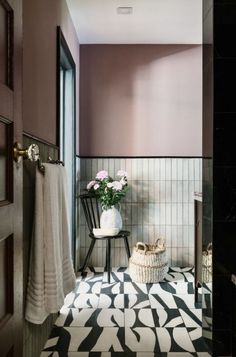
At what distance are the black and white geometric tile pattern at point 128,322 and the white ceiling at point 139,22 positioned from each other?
239 cm

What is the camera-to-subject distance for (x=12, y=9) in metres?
0.99

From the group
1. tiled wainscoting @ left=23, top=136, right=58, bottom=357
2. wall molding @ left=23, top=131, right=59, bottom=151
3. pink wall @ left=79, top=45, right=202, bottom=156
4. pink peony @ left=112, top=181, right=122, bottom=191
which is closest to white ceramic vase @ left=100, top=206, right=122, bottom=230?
pink peony @ left=112, top=181, right=122, bottom=191

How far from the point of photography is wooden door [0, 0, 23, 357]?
3.01 ft

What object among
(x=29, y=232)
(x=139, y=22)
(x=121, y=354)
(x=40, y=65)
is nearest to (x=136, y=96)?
(x=139, y=22)

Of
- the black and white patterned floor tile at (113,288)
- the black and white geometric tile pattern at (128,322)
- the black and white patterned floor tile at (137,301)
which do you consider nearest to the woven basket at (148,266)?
the black and white geometric tile pattern at (128,322)

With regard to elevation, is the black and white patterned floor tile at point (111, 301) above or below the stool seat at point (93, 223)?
below

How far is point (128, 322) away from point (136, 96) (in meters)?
2.37

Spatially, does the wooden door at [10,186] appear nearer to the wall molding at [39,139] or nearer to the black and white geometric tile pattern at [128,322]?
the wall molding at [39,139]

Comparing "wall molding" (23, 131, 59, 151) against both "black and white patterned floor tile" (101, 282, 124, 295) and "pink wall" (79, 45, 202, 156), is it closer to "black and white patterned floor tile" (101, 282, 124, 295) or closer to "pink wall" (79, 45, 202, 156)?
"black and white patterned floor tile" (101, 282, 124, 295)

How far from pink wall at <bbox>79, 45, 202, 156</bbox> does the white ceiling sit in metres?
0.15

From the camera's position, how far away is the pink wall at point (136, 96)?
3.74 metres
